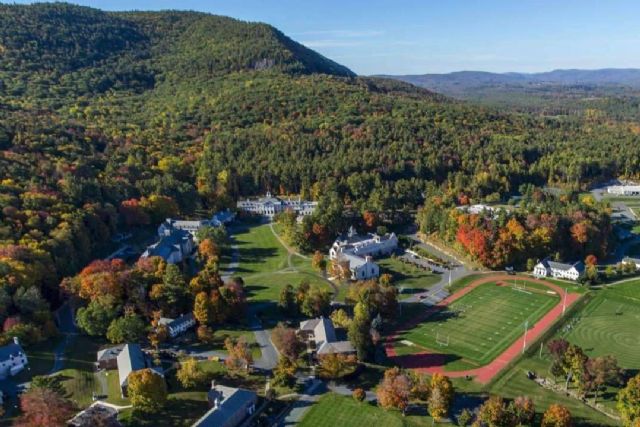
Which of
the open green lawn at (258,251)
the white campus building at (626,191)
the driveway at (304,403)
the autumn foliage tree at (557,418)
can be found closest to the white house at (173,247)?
the open green lawn at (258,251)

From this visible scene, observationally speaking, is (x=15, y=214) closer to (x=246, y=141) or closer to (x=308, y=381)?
(x=308, y=381)

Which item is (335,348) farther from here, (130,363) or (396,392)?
(130,363)

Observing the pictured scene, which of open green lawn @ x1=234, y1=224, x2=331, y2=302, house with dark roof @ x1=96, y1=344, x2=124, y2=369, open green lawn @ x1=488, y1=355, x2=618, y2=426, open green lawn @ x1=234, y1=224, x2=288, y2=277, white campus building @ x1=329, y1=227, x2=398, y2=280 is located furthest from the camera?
open green lawn @ x1=234, y1=224, x2=288, y2=277

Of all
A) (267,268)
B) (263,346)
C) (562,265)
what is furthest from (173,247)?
(562,265)

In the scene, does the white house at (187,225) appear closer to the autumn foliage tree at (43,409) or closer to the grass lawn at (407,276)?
the grass lawn at (407,276)

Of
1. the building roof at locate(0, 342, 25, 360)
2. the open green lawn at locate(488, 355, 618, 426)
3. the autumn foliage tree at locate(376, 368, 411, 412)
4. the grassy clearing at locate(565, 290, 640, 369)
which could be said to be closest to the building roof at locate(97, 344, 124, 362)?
the building roof at locate(0, 342, 25, 360)

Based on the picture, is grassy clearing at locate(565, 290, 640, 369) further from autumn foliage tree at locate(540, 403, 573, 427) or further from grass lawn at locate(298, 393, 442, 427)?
grass lawn at locate(298, 393, 442, 427)

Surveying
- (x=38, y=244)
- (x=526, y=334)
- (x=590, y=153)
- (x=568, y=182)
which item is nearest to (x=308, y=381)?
(x=526, y=334)
